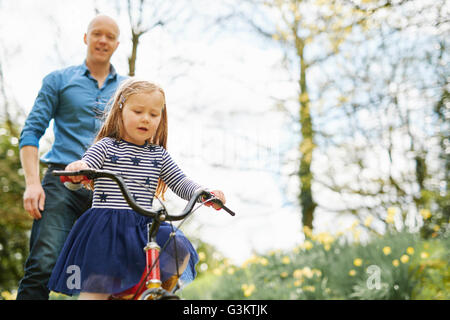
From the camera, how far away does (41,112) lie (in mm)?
2729

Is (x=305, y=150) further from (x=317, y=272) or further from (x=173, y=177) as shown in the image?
(x=173, y=177)

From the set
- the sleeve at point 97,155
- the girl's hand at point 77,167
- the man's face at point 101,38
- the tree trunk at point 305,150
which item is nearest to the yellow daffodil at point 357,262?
the tree trunk at point 305,150

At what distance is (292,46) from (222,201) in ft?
22.1

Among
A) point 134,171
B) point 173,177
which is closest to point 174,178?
point 173,177

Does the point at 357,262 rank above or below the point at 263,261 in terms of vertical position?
above

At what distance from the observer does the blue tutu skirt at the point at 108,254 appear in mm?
1716

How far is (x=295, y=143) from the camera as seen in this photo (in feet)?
26.9

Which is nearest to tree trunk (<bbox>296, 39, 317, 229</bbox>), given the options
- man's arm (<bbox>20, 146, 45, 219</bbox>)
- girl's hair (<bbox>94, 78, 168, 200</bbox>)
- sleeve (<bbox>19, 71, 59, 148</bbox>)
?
sleeve (<bbox>19, 71, 59, 148</bbox>)

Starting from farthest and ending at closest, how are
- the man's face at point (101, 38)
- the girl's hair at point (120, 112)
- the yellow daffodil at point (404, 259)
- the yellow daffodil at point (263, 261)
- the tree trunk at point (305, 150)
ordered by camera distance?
the tree trunk at point (305, 150), the yellow daffodil at point (263, 261), the yellow daffodil at point (404, 259), the man's face at point (101, 38), the girl's hair at point (120, 112)

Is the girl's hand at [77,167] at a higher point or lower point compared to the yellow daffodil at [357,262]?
higher

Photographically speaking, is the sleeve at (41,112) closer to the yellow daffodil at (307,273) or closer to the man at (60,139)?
the man at (60,139)

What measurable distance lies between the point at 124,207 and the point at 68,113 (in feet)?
4.03

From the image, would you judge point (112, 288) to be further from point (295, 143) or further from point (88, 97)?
point (295, 143)
